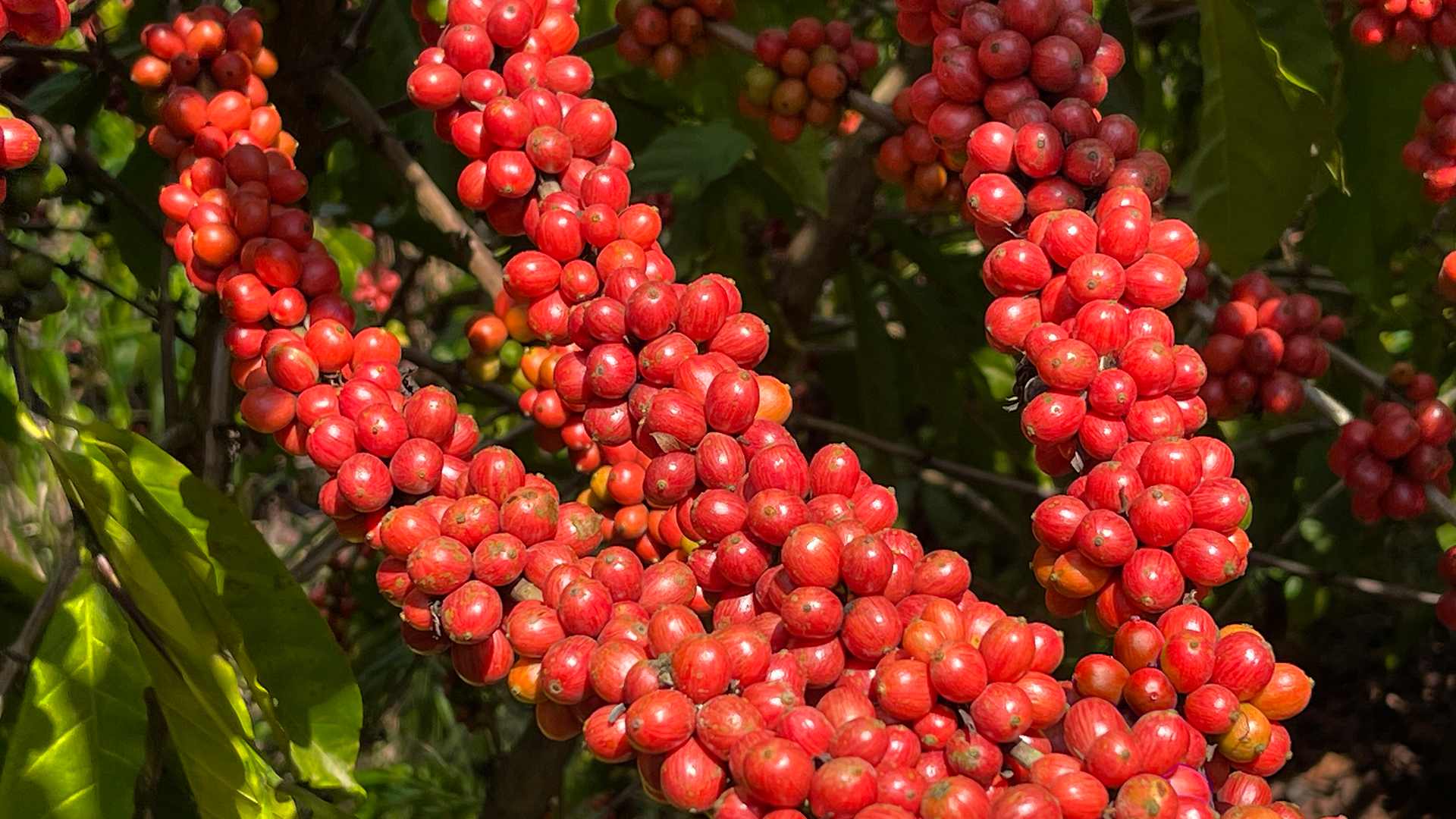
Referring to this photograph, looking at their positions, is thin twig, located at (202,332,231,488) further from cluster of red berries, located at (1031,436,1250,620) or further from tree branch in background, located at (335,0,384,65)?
cluster of red berries, located at (1031,436,1250,620)

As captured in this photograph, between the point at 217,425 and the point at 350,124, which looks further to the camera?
the point at 350,124

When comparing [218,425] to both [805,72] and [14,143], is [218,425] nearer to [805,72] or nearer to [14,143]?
[14,143]

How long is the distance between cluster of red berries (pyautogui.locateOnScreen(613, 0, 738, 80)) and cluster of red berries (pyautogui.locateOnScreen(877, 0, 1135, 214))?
0.33 metres

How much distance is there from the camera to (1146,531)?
0.81m

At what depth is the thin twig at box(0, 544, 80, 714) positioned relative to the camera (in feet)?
3.23

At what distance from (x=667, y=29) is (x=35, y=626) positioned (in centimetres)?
85

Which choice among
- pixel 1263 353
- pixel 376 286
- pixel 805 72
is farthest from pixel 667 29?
pixel 376 286

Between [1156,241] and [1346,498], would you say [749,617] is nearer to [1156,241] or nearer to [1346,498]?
[1156,241]

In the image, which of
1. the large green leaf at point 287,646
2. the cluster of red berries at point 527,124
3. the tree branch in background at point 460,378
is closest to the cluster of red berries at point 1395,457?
the cluster of red berries at point 527,124

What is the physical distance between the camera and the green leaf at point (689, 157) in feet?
6.08

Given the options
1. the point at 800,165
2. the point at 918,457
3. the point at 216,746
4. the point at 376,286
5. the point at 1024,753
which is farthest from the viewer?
the point at 376,286

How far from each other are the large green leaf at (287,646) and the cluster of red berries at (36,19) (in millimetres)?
384

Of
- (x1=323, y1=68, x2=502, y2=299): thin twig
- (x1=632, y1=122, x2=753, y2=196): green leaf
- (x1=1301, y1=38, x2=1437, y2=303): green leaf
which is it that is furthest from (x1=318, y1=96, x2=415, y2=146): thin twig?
(x1=1301, y1=38, x2=1437, y2=303): green leaf

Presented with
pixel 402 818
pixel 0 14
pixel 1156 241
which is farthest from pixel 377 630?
pixel 1156 241
